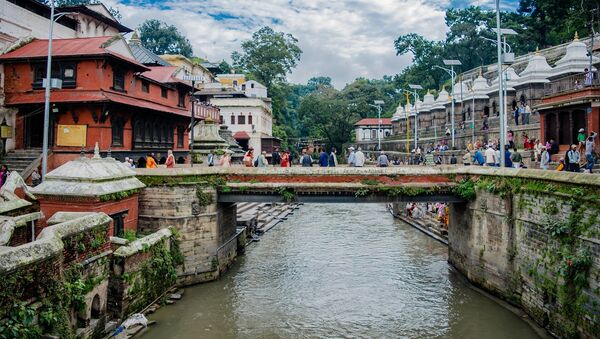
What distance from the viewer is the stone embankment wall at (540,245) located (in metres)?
11.9

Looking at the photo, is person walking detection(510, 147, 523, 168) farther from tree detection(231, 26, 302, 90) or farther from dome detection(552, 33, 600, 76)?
tree detection(231, 26, 302, 90)

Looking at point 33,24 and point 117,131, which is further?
point 33,24

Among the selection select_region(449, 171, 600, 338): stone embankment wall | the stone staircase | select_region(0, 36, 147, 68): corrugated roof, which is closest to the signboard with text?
the stone staircase

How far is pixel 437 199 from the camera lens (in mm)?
18234

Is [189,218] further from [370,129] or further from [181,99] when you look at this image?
[370,129]

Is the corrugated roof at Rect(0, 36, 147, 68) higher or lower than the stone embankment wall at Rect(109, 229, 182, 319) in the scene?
higher

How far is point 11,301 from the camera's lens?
8.94 m

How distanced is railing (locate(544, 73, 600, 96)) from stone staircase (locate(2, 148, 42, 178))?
27.7m

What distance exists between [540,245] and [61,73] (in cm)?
2264

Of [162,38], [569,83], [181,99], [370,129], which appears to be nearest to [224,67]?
[162,38]

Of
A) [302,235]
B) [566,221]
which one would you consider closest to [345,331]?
[566,221]

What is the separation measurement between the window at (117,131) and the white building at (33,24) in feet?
16.6

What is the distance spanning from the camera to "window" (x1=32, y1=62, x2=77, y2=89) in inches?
893

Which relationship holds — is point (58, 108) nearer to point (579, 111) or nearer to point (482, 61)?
point (579, 111)
